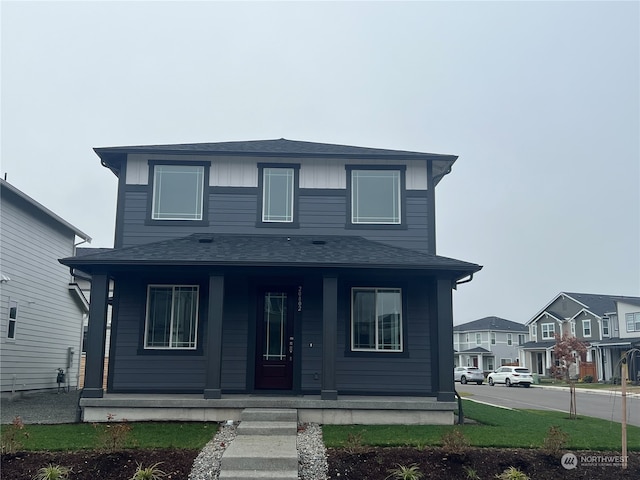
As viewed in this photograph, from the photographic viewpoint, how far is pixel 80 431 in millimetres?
9344

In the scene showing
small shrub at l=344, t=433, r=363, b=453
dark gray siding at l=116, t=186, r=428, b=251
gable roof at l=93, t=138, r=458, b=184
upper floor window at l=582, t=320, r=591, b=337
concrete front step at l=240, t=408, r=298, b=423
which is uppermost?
gable roof at l=93, t=138, r=458, b=184

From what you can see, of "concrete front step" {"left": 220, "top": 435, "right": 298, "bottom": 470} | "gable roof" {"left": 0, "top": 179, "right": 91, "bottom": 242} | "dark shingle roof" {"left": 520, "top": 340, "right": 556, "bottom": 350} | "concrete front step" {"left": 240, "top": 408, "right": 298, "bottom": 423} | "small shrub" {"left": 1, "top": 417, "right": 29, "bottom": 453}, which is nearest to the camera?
"concrete front step" {"left": 220, "top": 435, "right": 298, "bottom": 470}

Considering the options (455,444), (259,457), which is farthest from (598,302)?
(259,457)

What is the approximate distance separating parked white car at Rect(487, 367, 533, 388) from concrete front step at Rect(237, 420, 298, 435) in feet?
98.0

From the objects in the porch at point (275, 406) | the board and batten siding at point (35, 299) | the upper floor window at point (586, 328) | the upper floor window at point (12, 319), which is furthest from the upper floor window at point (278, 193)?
the upper floor window at point (586, 328)

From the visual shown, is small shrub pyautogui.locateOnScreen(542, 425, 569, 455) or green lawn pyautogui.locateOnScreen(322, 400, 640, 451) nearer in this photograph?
small shrub pyautogui.locateOnScreen(542, 425, 569, 455)

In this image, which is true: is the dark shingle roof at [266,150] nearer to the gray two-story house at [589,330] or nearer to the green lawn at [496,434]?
the green lawn at [496,434]

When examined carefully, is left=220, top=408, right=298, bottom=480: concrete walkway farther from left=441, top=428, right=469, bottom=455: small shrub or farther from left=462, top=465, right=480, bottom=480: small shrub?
left=462, top=465, right=480, bottom=480: small shrub

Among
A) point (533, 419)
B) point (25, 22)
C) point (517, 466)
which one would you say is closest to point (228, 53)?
point (25, 22)

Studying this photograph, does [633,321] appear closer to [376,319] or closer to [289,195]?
[376,319]

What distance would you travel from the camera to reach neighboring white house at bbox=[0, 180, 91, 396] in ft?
48.5

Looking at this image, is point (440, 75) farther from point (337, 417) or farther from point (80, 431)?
point (80, 431)

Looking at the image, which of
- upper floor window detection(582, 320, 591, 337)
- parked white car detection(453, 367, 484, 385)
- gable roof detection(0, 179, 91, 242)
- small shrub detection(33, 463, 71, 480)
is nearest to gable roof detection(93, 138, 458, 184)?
gable roof detection(0, 179, 91, 242)

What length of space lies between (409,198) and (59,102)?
14.4 metres
